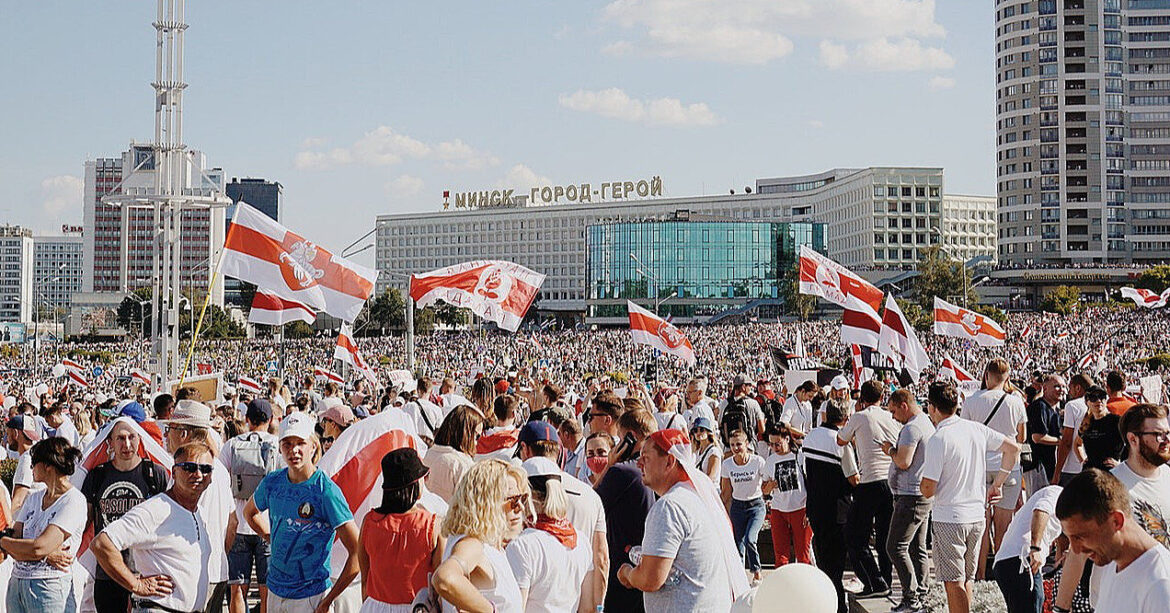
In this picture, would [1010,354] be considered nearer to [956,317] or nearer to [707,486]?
[956,317]

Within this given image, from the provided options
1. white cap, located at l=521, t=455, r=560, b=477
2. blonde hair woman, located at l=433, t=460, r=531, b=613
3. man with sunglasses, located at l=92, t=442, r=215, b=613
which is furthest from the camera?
man with sunglasses, located at l=92, t=442, r=215, b=613

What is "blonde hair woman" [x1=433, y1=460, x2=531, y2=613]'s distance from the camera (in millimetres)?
4570

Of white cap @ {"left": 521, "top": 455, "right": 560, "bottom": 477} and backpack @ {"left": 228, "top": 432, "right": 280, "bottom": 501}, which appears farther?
backpack @ {"left": 228, "top": 432, "right": 280, "bottom": 501}

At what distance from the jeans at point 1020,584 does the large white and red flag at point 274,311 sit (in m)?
12.6

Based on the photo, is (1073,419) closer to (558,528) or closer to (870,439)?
(870,439)

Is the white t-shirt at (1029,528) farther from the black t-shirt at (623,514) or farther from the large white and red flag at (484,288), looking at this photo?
the large white and red flag at (484,288)

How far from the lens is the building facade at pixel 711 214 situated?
143 m

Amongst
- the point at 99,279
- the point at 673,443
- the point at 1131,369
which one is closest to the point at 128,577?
the point at 673,443

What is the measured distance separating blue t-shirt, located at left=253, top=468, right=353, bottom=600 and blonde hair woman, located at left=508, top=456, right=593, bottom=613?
1359mm

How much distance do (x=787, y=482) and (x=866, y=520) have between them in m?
0.72

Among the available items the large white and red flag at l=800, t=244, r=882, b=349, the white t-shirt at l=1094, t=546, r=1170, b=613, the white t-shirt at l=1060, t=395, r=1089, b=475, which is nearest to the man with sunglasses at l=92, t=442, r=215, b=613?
the white t-shirt at l=1094, t=546, r=1170, b=613

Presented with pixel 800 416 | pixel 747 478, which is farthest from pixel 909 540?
pixel 800 416

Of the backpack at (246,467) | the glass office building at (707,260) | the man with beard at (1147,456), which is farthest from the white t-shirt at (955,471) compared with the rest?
the glass office building at (707,260)

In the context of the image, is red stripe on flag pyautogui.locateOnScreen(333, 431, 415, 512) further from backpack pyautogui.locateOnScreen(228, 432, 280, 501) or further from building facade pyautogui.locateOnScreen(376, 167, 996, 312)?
building facade pyautogui.locateOnScreen(376, 167, 996, 312)
